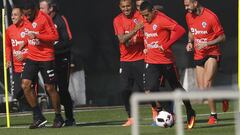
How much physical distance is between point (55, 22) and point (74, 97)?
20.0ft

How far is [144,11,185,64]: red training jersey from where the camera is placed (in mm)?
12156

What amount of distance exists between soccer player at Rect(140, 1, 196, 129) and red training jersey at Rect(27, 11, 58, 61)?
1494 mm

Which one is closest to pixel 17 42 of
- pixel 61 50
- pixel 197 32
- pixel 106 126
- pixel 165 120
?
pixel 61 50

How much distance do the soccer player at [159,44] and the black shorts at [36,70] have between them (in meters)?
1.55

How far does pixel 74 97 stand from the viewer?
1922 centimetres

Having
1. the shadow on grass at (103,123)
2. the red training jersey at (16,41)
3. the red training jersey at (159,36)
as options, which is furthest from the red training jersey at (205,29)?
the red training jersey at (16,41)

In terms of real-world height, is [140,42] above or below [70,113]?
above

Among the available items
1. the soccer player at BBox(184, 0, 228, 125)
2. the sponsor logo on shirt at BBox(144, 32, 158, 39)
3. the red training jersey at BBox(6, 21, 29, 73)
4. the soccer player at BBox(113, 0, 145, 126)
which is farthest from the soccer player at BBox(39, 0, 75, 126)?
the soccer player at BBox(184, 0, 228, 125)

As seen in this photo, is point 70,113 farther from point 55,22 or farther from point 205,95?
point 205,95

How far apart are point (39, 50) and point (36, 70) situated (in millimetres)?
321

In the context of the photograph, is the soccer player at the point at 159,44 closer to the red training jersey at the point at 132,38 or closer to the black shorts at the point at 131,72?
the red training jersey at the point at 132,38

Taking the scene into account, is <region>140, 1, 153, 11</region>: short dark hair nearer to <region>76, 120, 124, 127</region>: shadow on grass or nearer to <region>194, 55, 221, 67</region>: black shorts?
<region>194, 55, 221, 67</region>: black shorts

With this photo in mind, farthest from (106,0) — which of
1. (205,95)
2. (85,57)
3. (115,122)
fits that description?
(205,95)

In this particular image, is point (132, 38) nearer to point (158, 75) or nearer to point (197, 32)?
point (197, 32)
